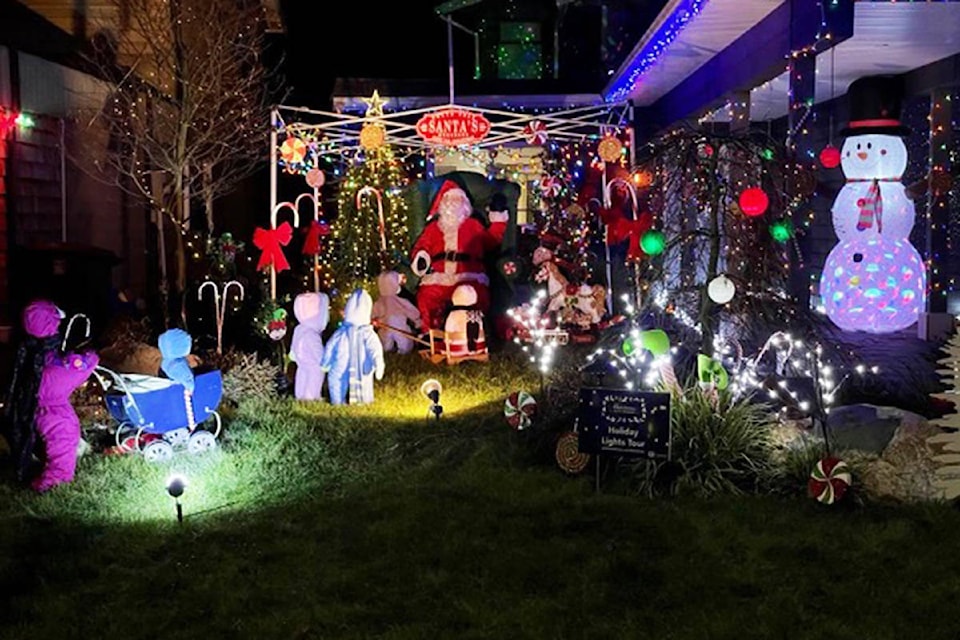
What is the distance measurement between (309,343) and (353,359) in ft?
1.48

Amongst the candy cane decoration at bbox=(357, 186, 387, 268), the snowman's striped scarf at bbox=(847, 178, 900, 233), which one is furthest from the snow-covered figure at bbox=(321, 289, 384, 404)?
the snowman's striped scarf at bbox=(847, 178, 900, 233)

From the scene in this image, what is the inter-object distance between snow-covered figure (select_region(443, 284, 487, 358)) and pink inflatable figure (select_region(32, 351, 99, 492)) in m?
5.35

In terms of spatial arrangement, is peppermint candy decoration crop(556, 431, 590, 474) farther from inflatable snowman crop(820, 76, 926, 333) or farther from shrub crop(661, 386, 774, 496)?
inflatable snowman crop(820, 76, 926, 333)

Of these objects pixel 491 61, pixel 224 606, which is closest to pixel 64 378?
pixel 224 606

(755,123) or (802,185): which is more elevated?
(755,123)

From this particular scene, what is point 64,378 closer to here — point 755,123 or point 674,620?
point 674,620

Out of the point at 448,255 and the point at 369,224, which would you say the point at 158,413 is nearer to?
the point at 448,255

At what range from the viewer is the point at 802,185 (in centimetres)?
770

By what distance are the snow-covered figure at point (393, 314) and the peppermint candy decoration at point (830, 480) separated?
733cm

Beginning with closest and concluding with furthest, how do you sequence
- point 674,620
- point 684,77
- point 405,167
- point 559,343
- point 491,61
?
point 674,620
point 559,343
point 684,77
point 405,167
point 491,61

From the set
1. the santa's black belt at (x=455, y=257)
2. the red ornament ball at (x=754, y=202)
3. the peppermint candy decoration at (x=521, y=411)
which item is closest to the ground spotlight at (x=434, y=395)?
the peppermint candy decoration at (x=521, y=411)

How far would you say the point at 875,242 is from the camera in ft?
35.8

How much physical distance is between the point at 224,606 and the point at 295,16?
23.7m

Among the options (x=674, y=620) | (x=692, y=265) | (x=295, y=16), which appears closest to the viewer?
(x=674, y=620)
